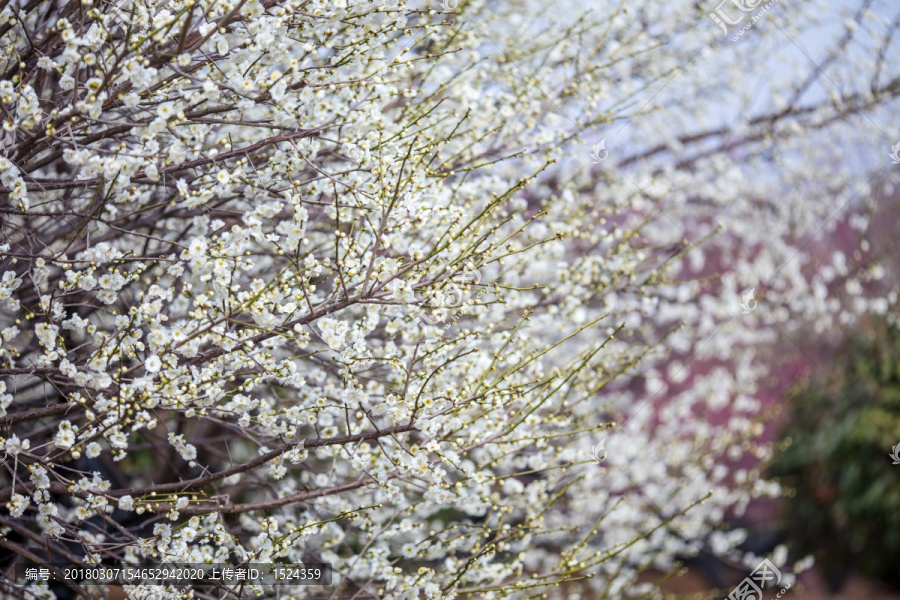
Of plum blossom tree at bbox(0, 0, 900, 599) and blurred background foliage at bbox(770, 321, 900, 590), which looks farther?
blurred background foliage at bbox(770, 321, 900, 590)

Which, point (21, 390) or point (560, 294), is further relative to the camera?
point (560, 294)

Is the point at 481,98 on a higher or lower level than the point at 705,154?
lower

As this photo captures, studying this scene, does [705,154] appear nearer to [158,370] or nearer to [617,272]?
[617,272]

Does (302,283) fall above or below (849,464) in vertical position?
below

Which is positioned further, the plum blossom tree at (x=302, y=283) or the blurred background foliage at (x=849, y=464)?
the blurred background foliage at (x=849, y=464)

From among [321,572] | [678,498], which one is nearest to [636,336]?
[678,498]

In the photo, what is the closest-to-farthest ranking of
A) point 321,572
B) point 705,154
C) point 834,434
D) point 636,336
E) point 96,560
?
point 96,560 → point 321,572 → point 705,154 → point 636,336 → point 834,434

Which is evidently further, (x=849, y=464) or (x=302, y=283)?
(x=849, y=464)

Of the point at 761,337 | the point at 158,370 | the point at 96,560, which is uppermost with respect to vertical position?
the point at 761,337
